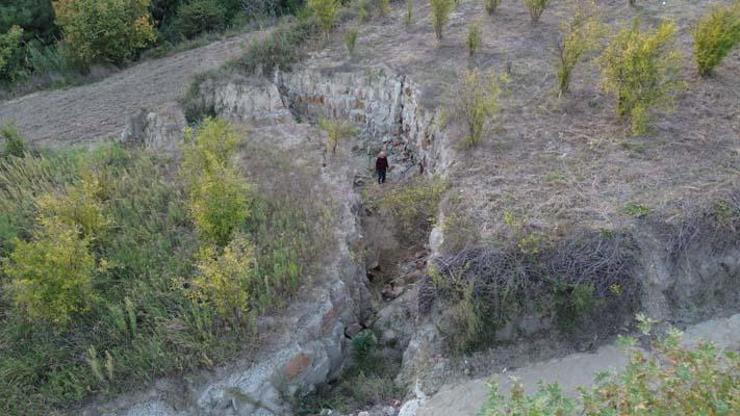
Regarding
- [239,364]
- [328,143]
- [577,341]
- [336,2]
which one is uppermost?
[336,2]

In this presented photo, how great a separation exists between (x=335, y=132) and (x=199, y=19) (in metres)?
11.3

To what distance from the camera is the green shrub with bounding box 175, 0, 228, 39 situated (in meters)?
19.8

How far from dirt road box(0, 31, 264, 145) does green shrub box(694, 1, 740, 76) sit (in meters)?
10.1

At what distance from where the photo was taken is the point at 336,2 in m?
14.7

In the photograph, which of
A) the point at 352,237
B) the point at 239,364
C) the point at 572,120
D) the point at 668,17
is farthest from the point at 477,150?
the point at 668,17

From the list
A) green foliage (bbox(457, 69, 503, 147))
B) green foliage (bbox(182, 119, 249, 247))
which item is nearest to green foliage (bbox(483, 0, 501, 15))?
green foliage (bbox(457, 69, 503, 147))

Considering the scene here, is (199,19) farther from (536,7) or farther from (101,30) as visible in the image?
(536,7)

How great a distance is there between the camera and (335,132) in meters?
11.0

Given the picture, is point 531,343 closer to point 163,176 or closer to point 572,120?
point 572,120

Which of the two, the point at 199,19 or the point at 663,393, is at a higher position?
the point at 199,19

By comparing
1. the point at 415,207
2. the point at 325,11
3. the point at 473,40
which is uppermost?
the point at 325,11

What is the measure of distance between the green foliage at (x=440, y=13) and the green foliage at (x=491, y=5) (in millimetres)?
1251

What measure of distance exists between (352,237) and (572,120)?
431cm

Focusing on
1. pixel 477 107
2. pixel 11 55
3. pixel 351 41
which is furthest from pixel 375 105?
pixel 11 55
